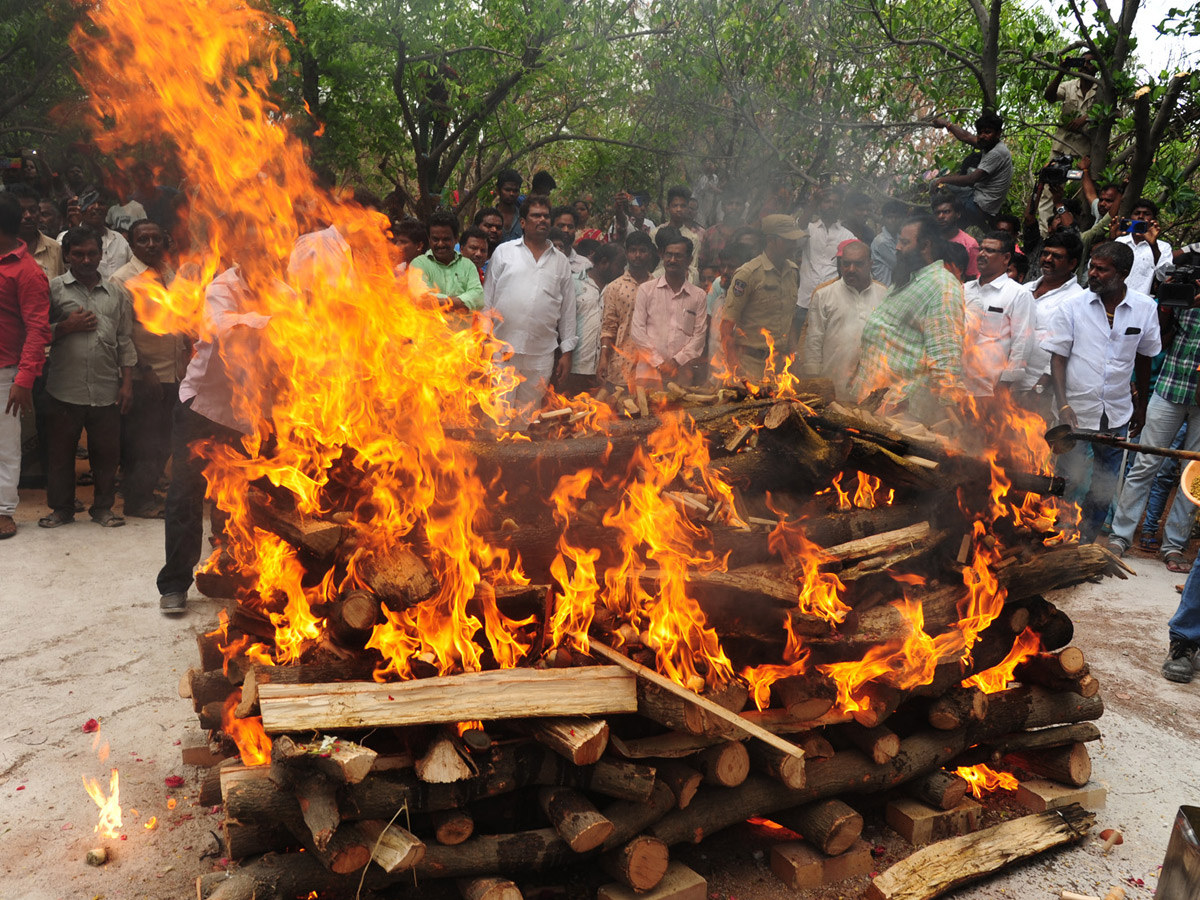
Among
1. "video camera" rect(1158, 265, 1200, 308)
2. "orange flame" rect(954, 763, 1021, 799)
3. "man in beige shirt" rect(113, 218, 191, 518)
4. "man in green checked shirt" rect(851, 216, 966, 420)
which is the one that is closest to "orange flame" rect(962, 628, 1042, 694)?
"orange flame" rect(954, 763, 1021, 799)

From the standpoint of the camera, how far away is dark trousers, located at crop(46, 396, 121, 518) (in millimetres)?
8578

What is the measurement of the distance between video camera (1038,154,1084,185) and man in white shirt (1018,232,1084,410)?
320cm

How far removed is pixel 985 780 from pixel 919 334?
335 cm

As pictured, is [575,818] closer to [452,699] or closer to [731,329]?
[452,699]

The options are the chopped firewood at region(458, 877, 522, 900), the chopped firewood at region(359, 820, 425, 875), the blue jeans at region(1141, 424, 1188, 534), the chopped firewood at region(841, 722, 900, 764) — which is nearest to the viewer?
the chopped firewood at region(359, 820, 425, 875)

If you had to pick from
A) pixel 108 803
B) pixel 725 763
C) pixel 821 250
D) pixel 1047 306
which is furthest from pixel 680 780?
pixel 821 250

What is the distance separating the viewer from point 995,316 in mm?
8086

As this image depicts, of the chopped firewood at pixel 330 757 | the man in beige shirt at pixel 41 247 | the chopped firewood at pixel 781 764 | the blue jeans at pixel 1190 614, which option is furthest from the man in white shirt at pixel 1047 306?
the man in beige shirt at pixel 41 247

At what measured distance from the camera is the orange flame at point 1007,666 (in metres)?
4.79

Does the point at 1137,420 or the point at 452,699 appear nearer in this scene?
the point at 452,699

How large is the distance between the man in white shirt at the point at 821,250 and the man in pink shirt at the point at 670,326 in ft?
7.30

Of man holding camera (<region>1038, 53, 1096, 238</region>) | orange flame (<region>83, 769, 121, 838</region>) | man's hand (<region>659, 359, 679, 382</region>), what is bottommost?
orange flame (<region>83, 769, 121, 838</region>)

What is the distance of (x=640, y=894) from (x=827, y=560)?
1.74 metres

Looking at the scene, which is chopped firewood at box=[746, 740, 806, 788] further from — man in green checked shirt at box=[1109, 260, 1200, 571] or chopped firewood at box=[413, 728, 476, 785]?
man in green checked shirt at box=[1109, 260, 1200, 571]
